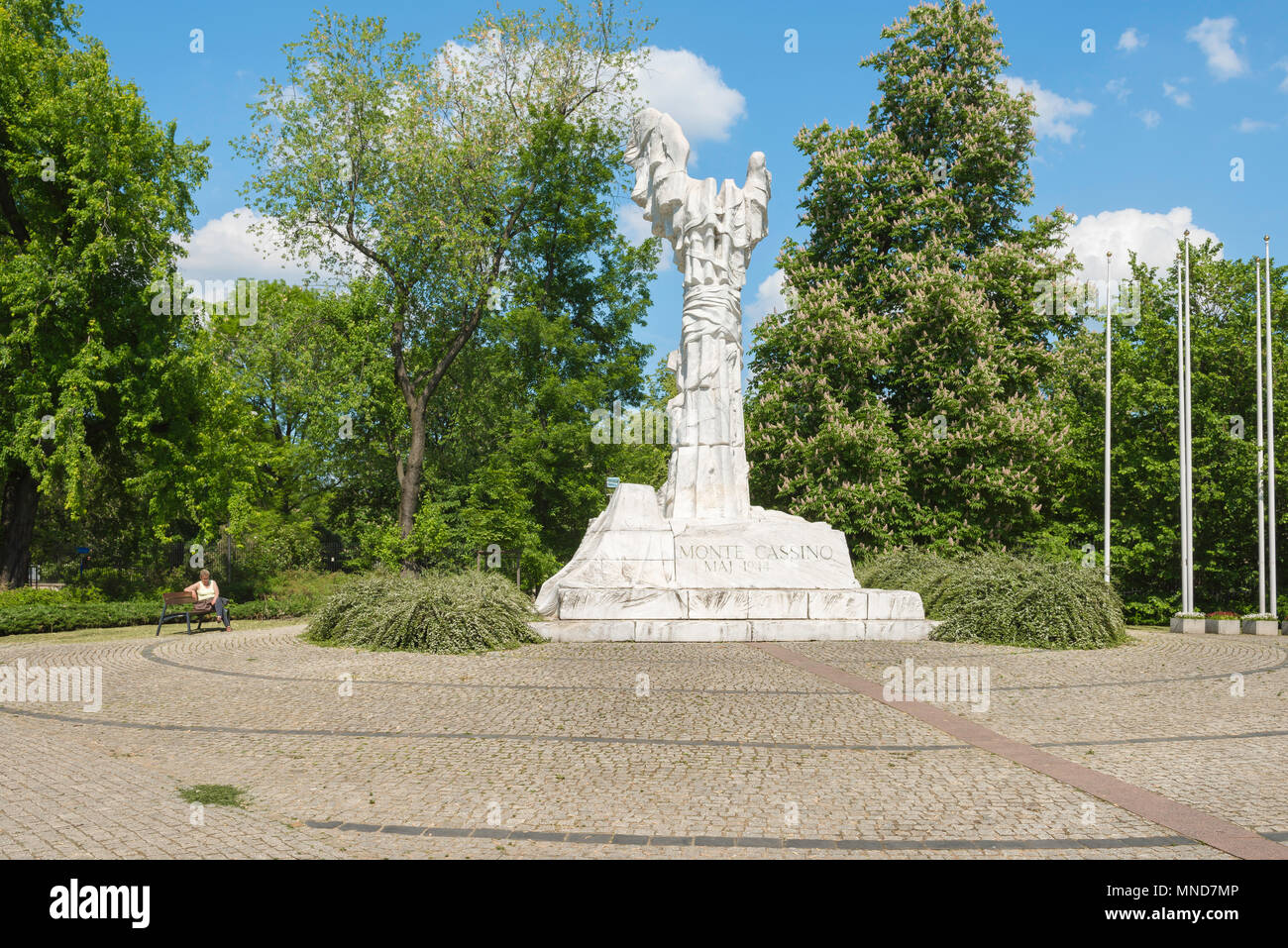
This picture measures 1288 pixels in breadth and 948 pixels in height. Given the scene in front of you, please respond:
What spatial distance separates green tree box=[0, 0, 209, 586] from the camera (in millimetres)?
20688

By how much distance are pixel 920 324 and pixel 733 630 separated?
14.0m

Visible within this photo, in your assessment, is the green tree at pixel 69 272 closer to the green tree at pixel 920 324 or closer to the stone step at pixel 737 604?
the stone step at pixel 737 604

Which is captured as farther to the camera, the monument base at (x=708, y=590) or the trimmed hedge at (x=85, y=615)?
the trimmed hedge at (x=85, y=615)

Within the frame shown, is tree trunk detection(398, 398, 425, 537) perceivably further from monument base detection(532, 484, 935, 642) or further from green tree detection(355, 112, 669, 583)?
monument base detection(532, 484, 935, 642)

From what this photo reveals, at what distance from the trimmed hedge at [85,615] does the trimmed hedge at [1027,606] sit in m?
14.9

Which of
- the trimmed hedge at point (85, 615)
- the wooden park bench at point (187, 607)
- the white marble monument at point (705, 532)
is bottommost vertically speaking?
the trimmed hedge at point (85, 615)

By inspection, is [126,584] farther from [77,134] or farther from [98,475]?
[77,134]

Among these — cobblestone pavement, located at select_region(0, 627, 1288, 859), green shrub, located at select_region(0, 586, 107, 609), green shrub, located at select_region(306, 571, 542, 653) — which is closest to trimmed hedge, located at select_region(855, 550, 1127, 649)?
cobblestone pavement, located at select_region(0, 627, 1288, 859)

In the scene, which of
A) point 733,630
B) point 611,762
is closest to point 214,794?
point 611,762

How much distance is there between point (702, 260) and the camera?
17703mm

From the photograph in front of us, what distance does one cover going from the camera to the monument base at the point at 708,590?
14984 mm

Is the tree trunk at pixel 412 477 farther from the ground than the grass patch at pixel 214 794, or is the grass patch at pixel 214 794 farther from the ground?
the tree trunk at pixel 412 477

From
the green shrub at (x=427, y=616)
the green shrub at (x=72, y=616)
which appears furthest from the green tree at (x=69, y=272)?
the green shrub at (x=427, y=616)

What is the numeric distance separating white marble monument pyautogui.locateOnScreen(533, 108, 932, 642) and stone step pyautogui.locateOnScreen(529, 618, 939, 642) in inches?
0.8
